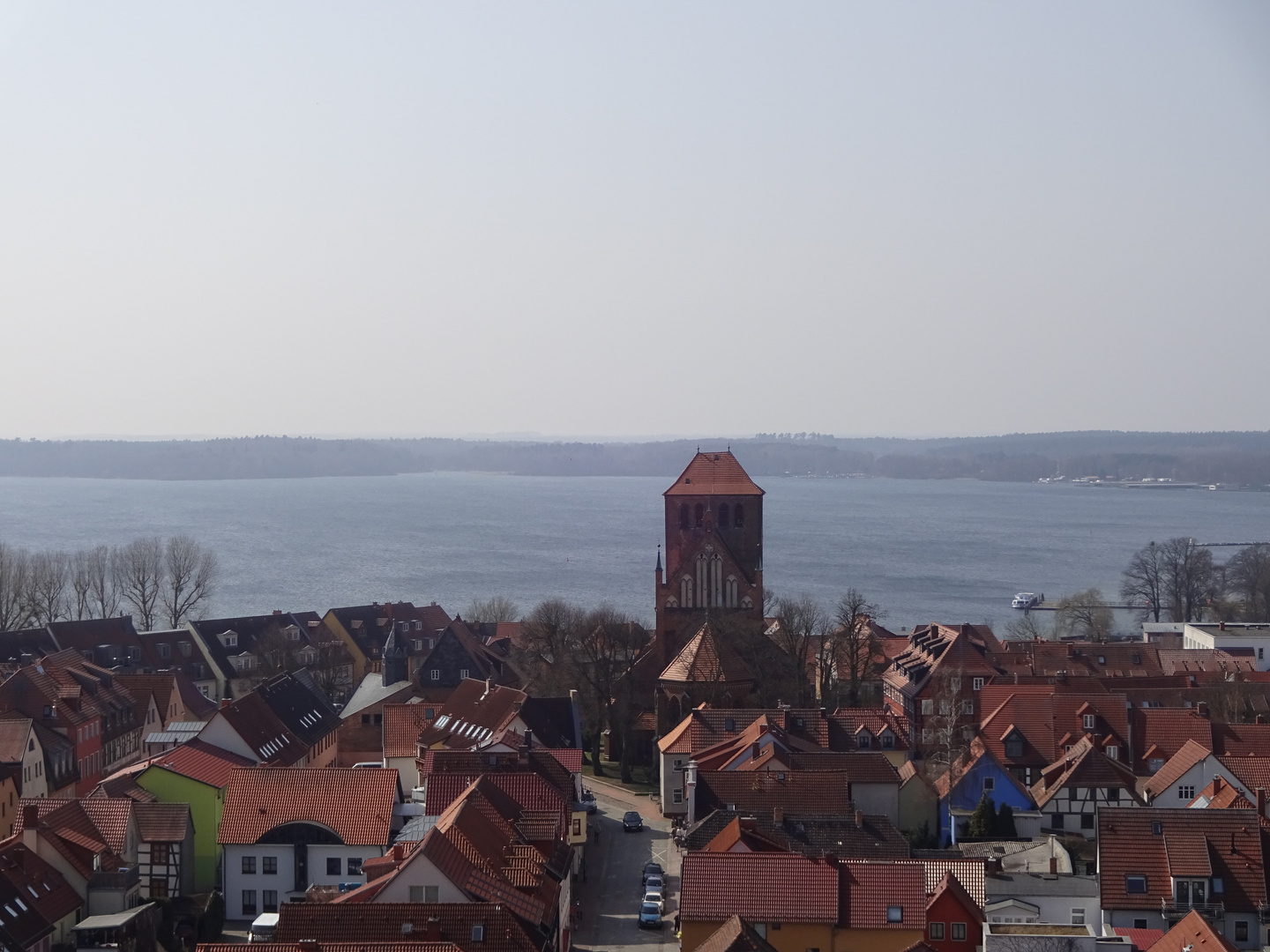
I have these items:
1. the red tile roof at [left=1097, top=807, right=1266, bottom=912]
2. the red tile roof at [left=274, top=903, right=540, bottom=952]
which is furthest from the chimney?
the red tile roof at [left=1097, top=807, right=1266, bottom=912]

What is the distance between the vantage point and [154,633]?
72.9 m

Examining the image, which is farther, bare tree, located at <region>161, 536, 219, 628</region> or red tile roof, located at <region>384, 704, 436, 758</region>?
bare tree, located at <region>161, 536, 219, 628</region>

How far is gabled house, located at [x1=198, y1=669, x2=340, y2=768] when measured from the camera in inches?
1844

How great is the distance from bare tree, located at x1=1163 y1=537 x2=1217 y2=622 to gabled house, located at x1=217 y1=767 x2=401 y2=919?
7416 cm

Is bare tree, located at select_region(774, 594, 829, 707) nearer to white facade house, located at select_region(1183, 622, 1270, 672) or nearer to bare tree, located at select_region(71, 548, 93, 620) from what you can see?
white facade house, located at select_region(1183, 622, 1270, 672)

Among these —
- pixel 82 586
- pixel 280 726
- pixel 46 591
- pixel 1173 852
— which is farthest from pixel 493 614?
pixel 1173 852

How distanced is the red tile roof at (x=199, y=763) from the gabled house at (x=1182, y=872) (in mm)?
21573

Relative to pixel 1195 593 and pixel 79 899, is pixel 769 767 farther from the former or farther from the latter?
pixel 1195 593

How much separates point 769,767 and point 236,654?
126ft

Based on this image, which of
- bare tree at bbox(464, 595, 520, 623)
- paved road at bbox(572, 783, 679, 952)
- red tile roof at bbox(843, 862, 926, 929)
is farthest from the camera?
bare tree at bbox(464, 595, 520, 623)

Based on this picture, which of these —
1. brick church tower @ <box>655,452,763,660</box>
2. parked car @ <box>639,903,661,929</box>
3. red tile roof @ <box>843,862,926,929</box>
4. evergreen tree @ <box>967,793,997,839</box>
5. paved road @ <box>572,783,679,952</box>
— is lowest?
paved road @ <box>572,783,679,952</box>

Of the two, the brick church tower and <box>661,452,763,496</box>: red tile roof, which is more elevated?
<box>661,452,763,496</box>: red tile roof

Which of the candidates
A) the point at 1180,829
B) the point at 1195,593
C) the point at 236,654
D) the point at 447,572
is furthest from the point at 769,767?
the point at 447,572

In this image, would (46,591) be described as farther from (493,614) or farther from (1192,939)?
(1192,939)
